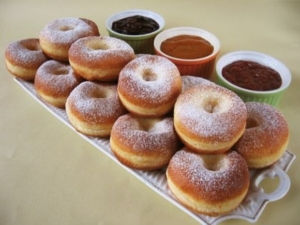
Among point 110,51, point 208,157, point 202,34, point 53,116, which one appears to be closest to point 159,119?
point 208,157

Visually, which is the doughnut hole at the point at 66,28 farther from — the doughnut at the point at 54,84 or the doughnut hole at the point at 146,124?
the doughnut hole at the point at 146,124

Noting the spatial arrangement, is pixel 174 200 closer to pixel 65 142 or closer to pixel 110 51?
pixel 65 142

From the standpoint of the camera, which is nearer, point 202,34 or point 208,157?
point 208,157

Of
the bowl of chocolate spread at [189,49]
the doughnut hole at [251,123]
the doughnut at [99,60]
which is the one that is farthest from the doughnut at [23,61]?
the doughnut hole at [251,123]

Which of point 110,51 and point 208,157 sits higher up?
point 110,51

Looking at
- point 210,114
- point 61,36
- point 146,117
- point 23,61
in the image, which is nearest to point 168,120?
point 146,117
